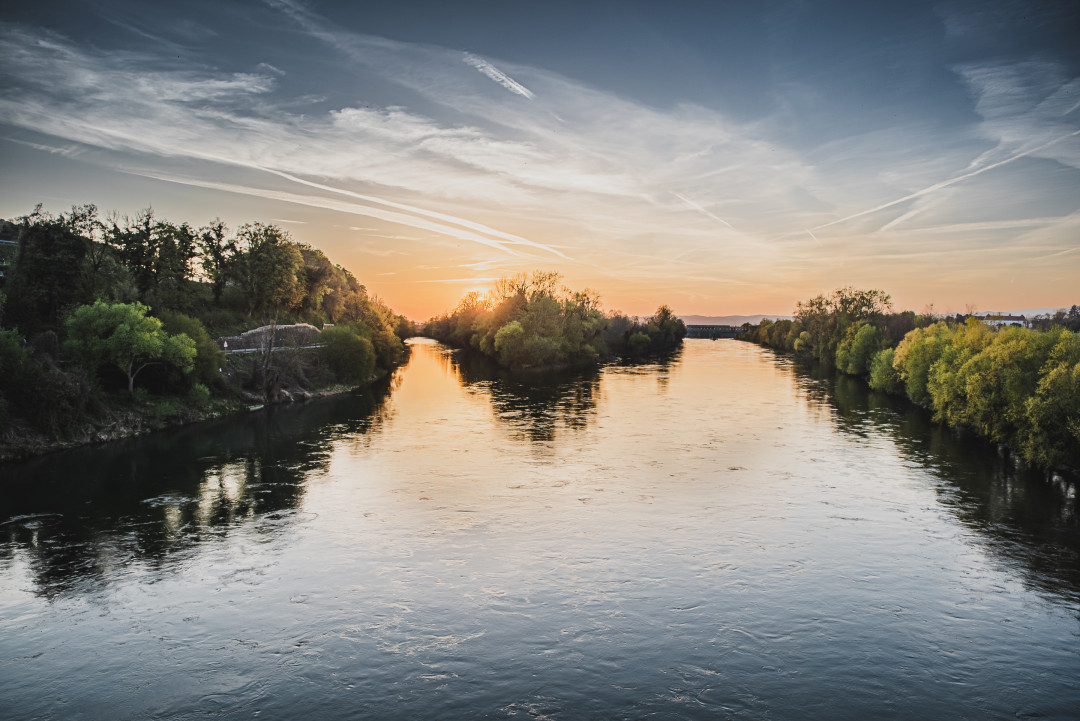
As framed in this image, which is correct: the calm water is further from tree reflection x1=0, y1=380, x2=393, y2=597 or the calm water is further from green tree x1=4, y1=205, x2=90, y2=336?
green tree x1=4, y1=205, x2=90, y2=336

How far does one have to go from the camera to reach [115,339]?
150ft

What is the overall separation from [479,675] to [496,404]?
162 ft

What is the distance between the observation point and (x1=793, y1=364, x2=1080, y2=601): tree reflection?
83.6 feet

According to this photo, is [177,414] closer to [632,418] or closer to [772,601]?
[632,418]

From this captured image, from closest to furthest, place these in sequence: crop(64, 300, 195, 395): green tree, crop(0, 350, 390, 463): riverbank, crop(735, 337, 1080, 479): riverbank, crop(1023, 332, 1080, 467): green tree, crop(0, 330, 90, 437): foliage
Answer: crop(1023, 332, 1080, 467): green tree
crop(735, 337, 1080, 479): riverbank
crop(0, 330, 90, 437): foliage
crop(0, 350, 390, 463): riverbank
crop(64, 300, 195, 395): green tree

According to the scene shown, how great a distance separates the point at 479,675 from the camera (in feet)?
56.5

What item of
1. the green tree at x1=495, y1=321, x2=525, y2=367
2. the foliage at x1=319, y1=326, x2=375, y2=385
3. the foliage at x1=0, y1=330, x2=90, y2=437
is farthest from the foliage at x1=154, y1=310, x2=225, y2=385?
the green tree at x1=495, y1=321, x2=525, y2=367

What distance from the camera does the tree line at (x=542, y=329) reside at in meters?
108

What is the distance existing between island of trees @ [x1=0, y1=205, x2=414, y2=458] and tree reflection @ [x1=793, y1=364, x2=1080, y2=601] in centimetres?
5253

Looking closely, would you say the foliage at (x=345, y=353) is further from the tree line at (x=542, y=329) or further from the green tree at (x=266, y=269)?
the tree line at (x=542, y=329)

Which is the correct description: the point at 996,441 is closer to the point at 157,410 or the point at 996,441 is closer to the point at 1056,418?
the point at 1056,418

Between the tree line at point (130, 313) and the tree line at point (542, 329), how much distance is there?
92.7 feet

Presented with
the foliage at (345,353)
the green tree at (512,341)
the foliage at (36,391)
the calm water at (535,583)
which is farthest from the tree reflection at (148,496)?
the green tree at (512,341)

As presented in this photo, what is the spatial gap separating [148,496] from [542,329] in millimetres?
82829
